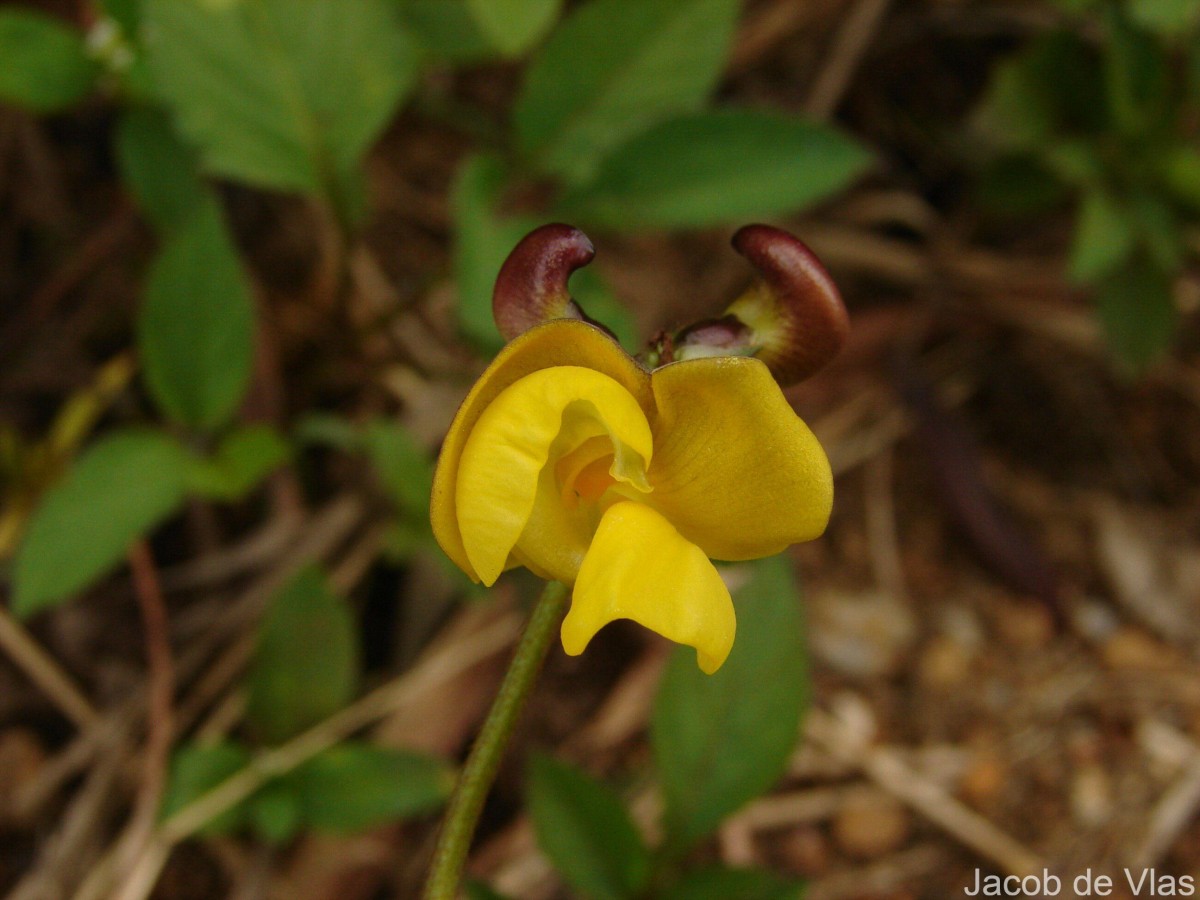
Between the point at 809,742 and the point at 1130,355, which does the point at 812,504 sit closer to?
the point at 809,742

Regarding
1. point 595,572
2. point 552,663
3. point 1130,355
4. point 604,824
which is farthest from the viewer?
point 1130,355

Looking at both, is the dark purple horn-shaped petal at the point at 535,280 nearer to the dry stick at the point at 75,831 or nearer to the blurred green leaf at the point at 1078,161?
the dry stick at the point at 75,831

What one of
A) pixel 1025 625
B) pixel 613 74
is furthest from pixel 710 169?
pixel 1025 625

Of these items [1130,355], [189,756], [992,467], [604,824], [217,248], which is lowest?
[992,467]

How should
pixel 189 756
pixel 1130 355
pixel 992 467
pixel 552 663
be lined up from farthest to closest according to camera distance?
1. pixel 992 467
2. pixel 1130 355
3. pixel 552 663
4. pixel 189 756

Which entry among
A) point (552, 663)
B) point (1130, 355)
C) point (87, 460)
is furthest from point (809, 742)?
point (87, 460)

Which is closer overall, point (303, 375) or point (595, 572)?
point (595, 572)

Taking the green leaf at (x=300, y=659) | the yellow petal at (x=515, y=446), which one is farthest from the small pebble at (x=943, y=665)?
the yellow petal at (x=515, y=446)

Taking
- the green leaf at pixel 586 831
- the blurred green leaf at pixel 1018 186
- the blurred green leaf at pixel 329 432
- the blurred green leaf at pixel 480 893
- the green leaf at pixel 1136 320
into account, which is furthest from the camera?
the blurred green leaf at pixel 1018 186
